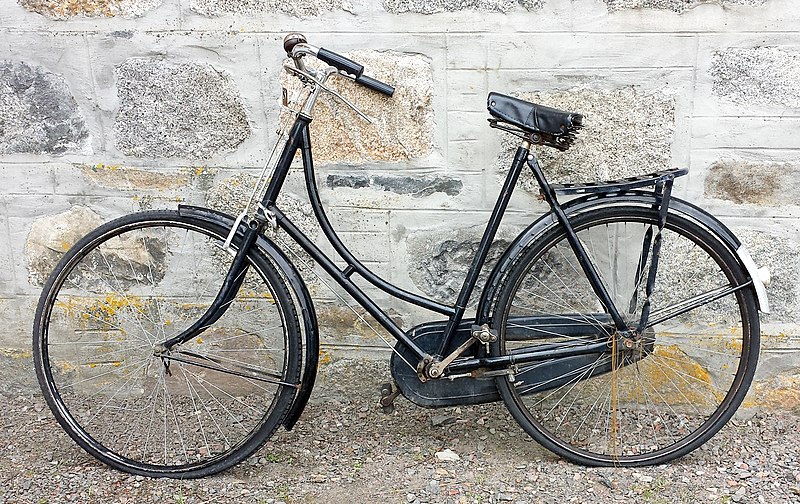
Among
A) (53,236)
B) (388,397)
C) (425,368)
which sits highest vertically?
(53,236)

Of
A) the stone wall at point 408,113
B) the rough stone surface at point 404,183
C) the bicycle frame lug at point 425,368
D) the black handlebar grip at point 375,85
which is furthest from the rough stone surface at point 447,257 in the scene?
the black handlebar grip at point 375,85

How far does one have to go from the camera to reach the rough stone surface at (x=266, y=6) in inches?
119

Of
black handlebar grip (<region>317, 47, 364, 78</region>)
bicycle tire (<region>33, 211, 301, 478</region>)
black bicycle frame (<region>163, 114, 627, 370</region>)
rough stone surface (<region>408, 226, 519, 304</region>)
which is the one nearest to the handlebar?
black handlebar grip (<region>317, 47, 364, 78</region>)

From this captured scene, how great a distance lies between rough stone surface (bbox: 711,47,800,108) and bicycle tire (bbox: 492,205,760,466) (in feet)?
1.71

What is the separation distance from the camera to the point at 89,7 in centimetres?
313

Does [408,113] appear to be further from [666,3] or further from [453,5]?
[666,3]

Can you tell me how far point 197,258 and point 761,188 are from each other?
6.99 ft

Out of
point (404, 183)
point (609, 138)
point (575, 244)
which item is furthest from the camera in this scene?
point (404, 183)

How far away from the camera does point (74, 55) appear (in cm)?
319

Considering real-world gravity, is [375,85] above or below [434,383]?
above

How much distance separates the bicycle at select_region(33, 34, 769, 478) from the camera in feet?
9.52

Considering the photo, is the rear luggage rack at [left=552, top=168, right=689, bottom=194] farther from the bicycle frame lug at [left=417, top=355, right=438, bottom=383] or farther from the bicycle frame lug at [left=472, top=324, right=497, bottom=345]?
the bicycle frame lug at [left=417, top=355, right=438, bottom=383]

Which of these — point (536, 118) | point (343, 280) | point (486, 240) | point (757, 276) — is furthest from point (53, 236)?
point (757, 276)

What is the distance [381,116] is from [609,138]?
2.71 ft
